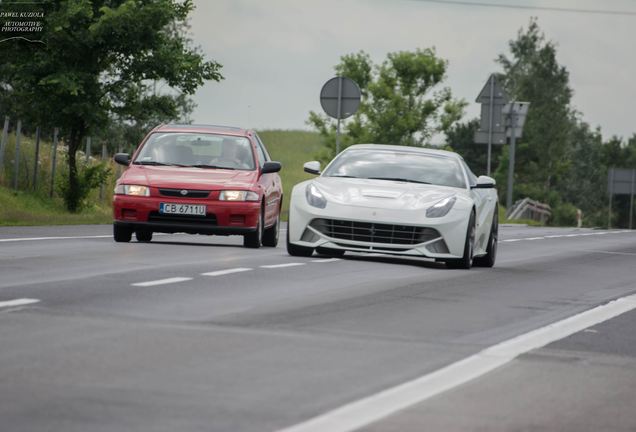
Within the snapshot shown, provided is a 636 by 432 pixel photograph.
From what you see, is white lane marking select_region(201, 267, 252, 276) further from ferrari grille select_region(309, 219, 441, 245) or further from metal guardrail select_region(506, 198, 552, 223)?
metal guardrail select_region(506, 198, 552, 223)

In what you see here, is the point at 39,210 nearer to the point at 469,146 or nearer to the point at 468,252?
the point at 468,252

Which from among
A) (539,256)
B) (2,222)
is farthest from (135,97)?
(539,256)

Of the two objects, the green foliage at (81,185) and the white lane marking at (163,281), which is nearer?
the white lane marking at (163,281)

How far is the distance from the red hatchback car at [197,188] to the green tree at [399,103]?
2336 inches

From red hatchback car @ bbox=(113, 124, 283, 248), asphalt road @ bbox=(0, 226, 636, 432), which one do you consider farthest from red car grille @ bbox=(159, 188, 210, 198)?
asphalt road @ bbox=(0, 226, 636, 432)

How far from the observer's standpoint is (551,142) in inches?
4889

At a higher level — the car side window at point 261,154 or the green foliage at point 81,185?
the car side window at point 261,154

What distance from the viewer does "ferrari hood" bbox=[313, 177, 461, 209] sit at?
690 inches

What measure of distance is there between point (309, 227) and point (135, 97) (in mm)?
17779

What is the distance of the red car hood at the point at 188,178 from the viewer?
792 inches

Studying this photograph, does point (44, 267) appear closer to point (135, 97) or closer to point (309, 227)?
point (309, 227)

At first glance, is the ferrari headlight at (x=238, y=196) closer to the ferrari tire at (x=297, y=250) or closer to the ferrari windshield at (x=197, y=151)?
the ferrari windshield at (x=197, y=151)

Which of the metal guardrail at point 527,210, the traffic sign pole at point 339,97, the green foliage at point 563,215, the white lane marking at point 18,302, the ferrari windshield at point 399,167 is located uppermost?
the traffic sign pole at point 339,97

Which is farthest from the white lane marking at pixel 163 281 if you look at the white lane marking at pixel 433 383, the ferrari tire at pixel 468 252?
the ferrari tire at pixel 468 252
